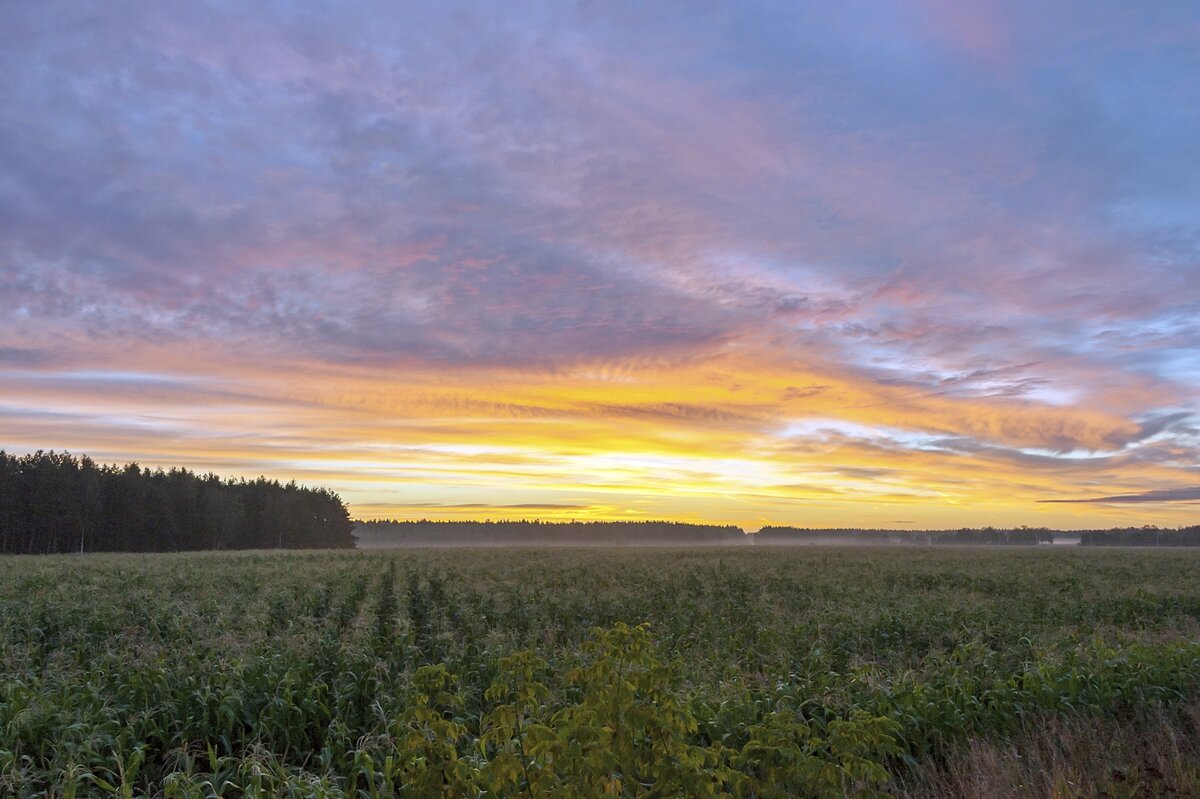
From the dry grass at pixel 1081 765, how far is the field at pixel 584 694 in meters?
0.06

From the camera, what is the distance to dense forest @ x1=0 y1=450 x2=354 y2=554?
84562 mm

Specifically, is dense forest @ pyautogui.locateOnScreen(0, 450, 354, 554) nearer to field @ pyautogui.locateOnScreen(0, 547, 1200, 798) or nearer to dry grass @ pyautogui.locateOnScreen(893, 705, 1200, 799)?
field @ pyautogui.locateOnScreen(0, 547, 1200, 798)

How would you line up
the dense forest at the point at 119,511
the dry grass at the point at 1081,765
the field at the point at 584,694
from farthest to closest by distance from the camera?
the dense forest at the point at 119,511, the dry grass at the point at 1081,765, the field at the point at 584,694

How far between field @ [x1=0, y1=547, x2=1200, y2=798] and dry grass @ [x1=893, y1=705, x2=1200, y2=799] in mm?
55

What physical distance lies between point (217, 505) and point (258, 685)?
106113 millimetres

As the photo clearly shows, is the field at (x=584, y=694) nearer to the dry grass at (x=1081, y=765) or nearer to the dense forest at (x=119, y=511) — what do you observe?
the dry grass at (x=1081, y=765)

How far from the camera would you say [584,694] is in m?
7.70

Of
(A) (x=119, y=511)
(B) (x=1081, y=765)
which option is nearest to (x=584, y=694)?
(B) (x=1081, y=765)

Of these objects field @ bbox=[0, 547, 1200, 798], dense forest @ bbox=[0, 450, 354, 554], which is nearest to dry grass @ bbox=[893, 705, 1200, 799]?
field @ bbox=[0, 547, 1200, 798]

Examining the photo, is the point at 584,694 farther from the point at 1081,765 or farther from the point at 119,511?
the point at 119,511

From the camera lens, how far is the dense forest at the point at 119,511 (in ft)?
277

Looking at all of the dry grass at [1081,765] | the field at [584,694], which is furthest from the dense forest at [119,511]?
the dry grass at [1081,765]

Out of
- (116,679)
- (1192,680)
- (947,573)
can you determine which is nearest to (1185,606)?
Result: (947,573)

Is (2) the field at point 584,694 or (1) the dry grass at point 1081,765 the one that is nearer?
(2) the field at point 584,694
